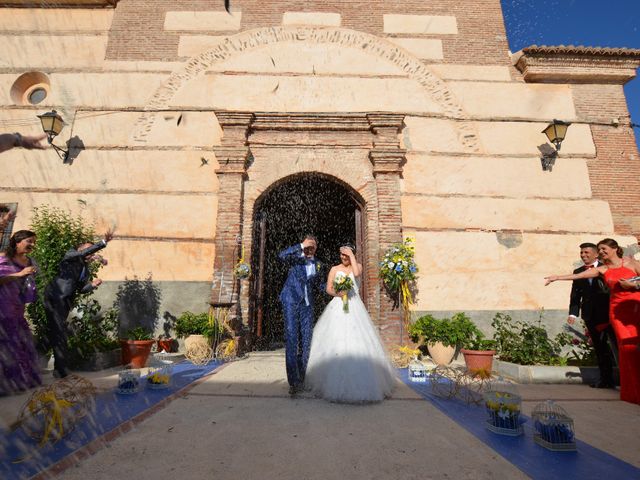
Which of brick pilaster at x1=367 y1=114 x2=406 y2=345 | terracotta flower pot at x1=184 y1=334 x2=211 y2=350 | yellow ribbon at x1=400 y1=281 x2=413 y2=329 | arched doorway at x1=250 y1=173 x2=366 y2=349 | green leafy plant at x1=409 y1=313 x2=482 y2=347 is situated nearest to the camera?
terracotta flower pot at x1=184 y1=334 x2=211 y2=350

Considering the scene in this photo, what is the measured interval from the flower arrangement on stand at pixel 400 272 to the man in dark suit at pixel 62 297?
4786 mm

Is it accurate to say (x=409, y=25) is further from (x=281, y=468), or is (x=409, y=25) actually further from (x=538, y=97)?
(x=281, y=468)

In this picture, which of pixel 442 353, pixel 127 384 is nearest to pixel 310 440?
pixel 127 384

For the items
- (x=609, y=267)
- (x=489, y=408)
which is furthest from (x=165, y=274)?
(x=609, y=267)

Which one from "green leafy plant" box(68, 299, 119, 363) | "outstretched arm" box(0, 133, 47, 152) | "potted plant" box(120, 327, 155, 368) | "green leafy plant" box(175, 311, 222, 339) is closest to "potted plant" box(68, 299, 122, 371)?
"green leafy plant" box(68, 299, 119, 363)

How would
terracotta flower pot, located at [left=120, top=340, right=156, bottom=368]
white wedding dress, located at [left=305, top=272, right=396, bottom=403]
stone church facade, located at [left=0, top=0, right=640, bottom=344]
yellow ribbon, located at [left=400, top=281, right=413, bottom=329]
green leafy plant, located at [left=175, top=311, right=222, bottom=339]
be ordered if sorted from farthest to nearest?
stone church facade, located at [left=0, top=0, right=640, bottom=344]
yellow ribbon, located at [left=400, top=281, right=413, bottom=329]
green leafy plant, located at [left=175, top=311, right=222, bottom=339]
terracotta flower pot, located at [left=120, top=340, right=156, bottom=368]
white wedding dress, located at [left=305, top=272, right=396, bottom=403]

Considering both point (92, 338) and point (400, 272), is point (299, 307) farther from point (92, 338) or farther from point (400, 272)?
point (92, 338)

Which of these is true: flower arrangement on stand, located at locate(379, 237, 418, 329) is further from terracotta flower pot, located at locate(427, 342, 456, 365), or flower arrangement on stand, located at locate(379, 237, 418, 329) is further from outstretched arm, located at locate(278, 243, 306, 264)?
outstretched arm, located at locate(278, 243, 306, 264)

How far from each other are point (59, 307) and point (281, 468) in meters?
4.39

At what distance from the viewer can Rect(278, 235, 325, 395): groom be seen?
3.95m

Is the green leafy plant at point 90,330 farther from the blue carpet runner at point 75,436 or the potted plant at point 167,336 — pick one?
the blue carpet runner at point 75,436

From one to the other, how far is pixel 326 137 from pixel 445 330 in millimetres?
4800

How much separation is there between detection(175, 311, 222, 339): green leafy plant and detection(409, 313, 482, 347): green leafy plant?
12.2ft

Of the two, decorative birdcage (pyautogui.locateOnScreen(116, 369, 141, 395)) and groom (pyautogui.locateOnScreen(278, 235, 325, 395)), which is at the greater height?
groom (pyautogui.locateOnScreen(278, 235, 325, 395))
